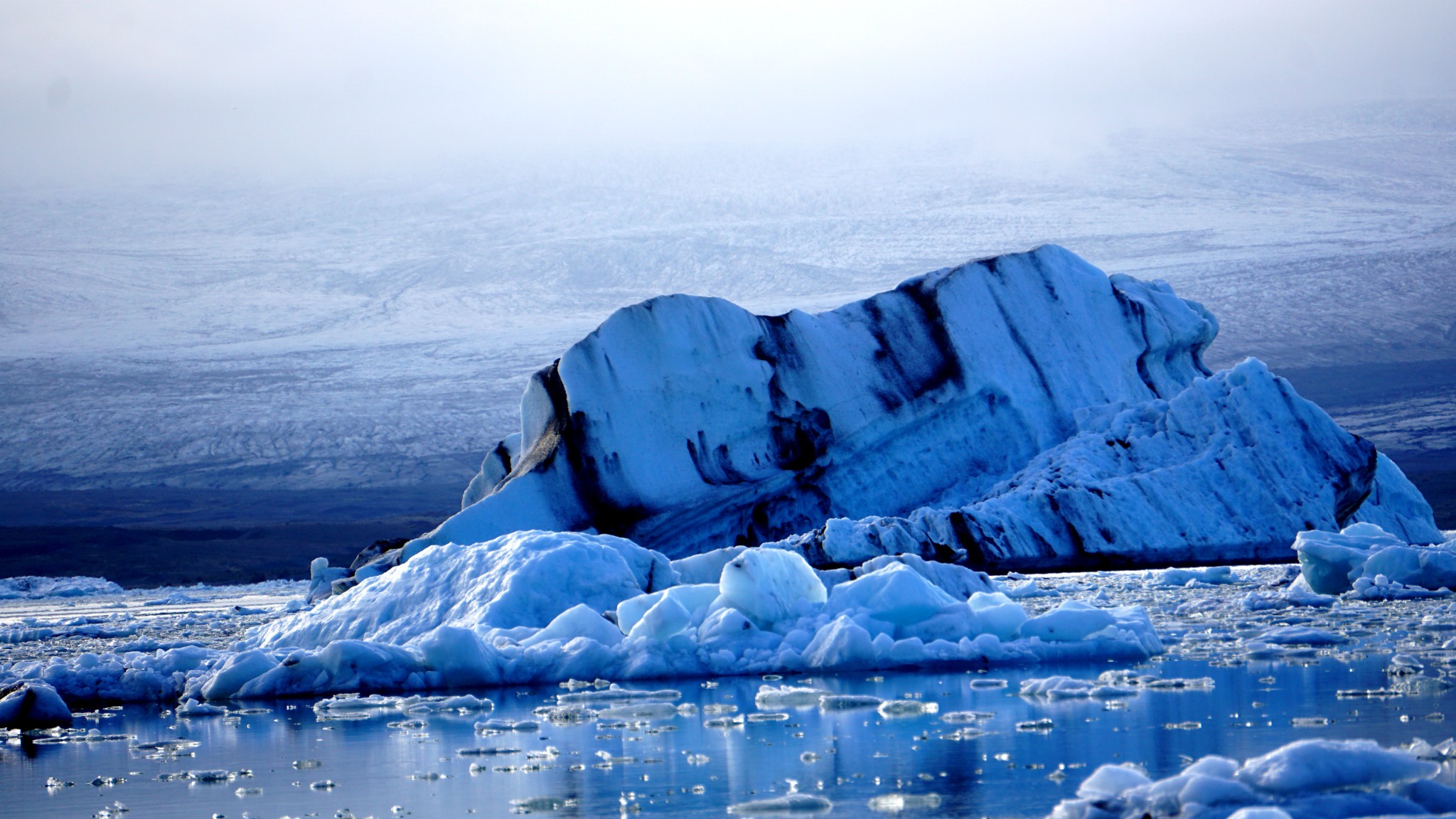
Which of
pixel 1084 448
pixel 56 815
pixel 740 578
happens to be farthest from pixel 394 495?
pixel 56 815

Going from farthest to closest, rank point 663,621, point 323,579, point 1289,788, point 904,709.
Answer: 1. point 323,579
2. point 663,621
3. point 904,709
4. point 1289,788

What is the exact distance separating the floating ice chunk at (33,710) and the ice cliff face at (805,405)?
739cm

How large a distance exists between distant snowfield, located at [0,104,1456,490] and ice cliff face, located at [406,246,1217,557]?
25651 mm

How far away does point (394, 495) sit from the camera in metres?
41.1

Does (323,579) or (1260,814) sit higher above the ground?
(323,579)

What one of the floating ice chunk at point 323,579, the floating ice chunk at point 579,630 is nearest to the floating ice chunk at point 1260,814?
the floating ice chunk at point 579,630

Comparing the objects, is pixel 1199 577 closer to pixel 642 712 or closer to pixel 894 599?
pixel 894 599

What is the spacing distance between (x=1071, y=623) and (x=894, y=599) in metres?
0.93

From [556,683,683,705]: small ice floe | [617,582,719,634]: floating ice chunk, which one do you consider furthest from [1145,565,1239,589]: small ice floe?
[556,683,683,705]: small ice floe

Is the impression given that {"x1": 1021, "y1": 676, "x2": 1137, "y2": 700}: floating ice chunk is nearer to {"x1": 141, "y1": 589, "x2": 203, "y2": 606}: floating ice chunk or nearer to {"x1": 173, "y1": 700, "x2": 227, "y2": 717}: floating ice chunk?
{"x1": 173, "y1": 700, "x2": 227, "y2": 717}: floating ice chunk

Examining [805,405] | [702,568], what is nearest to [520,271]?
[805,405]

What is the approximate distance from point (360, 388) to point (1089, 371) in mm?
33045

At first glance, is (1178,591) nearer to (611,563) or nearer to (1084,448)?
(1084,448)

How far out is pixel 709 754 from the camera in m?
5.27
